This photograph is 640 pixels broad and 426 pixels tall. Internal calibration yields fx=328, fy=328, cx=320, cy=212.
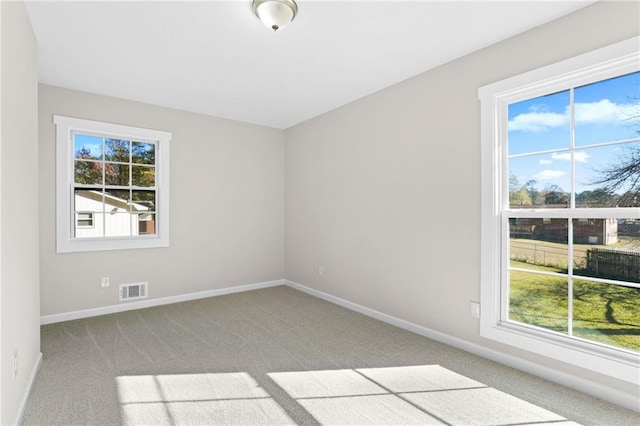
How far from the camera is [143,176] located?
414 centimetres

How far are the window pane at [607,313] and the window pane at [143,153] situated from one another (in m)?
4.55

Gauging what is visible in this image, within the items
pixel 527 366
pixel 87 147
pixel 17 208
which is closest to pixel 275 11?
pixel 17 208

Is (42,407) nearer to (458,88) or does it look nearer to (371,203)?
(371,203)

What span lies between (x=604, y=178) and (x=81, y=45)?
13.3ft

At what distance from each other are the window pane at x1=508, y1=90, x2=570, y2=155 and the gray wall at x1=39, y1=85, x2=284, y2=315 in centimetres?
343

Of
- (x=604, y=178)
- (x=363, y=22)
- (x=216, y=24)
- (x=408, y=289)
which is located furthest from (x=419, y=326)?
(x=216, y=24)

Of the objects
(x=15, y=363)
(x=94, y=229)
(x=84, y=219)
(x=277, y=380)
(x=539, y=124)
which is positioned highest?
(x=539, y=124)

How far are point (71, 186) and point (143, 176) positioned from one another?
0.75 metres

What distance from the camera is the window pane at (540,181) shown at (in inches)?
94.2

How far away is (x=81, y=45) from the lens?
2.68 m

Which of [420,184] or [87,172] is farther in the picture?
[87,172]

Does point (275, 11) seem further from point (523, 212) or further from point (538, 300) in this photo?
point (538, 300)

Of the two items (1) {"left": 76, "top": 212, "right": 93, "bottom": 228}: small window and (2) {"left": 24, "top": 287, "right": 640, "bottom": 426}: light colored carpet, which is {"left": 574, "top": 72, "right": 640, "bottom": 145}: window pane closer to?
(2) {"left": 24, "top": 287, "right": 640, "bottom": 426}: light colored carpet

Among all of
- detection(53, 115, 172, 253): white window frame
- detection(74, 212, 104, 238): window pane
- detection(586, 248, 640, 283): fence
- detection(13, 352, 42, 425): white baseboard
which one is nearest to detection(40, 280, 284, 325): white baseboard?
detection(53, 115, 172, 253): white window frame
